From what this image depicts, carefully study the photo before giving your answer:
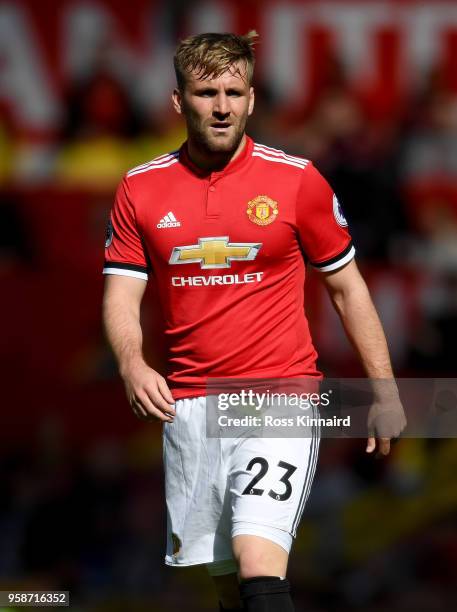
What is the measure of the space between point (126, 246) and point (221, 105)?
71cm

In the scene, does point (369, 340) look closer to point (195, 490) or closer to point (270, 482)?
point (270, 482)

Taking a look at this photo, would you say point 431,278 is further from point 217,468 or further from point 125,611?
point 217,468

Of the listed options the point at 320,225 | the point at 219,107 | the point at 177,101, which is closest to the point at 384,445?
the point at 320,225

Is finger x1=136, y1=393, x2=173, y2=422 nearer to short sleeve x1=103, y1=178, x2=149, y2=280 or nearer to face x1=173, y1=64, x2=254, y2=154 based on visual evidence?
short sleeve x1=103, y1=178, x2=149, y2=280

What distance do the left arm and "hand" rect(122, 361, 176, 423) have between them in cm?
86

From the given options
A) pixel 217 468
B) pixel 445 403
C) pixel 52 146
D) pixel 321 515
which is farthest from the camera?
pixel 52 146

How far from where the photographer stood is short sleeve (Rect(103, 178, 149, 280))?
17.5 feet

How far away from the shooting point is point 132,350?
5.11m

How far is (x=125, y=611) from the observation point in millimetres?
9211

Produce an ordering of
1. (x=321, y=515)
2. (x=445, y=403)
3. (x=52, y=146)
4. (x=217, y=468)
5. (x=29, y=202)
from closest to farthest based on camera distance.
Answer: (x=217, y=468) < (x=445, y=403) < (x=321, y=515) < (x=29, y=202) < (x=52, y=146)

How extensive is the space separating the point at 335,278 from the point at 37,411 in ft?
15.7

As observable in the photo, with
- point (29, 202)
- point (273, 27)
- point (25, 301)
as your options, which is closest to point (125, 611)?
point (25, 301)

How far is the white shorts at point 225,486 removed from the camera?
4980mm

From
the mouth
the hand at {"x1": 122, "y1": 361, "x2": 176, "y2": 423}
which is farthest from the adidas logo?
the hand at {"x1": 122, "y1": 361, "x2": 176, "y2": 423}
